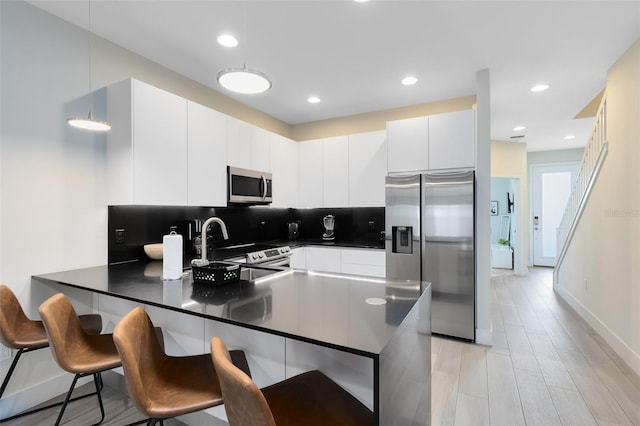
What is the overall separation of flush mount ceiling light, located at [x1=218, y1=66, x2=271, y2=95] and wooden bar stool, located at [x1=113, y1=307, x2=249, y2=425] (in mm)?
1275

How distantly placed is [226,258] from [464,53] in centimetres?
287

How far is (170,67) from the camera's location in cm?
300

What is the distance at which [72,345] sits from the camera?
1.59 metres

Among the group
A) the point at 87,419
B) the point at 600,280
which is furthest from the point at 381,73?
the point at 87,419

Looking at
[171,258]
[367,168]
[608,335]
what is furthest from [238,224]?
[608,335]

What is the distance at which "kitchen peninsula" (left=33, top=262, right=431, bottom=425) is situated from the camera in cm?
106

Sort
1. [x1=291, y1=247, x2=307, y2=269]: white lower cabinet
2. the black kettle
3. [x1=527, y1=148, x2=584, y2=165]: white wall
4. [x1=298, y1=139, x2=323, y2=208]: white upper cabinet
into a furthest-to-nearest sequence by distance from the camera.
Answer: [x1=527, y1=148, x2=584, y2=165]: white wall < the black kettle < [x1=298, y1=139, x2=323, y2=208]: white upper cabinet < [x1=291, y1=247, x2=307, y2=269]: white lower cabinet

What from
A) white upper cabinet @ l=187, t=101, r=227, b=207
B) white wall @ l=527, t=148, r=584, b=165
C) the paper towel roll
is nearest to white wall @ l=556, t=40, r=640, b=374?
the paper towel roll

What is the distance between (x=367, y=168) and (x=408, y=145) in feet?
2.01

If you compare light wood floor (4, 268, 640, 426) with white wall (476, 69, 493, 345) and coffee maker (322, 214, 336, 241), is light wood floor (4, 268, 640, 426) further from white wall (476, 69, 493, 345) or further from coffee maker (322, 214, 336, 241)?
coffee maker (322, 214, 336, 241)

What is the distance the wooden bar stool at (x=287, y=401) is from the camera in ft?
2.88

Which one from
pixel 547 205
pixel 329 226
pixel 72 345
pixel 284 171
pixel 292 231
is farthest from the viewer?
pixel 547 205

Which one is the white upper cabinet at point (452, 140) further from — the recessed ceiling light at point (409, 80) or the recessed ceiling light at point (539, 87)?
the recessed ceiling light at point (539, 87)

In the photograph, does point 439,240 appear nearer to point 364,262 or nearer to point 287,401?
point 364,262
